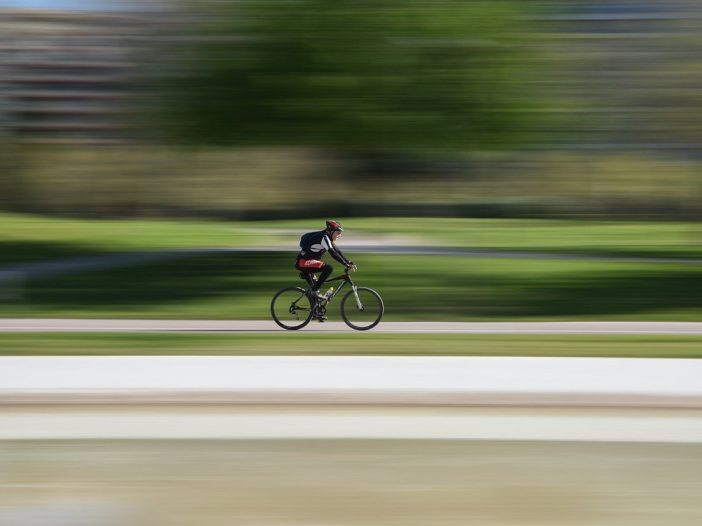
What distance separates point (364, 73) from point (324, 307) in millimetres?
7612

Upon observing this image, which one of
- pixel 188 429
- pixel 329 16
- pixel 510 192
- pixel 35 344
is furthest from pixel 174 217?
pixel 188 429

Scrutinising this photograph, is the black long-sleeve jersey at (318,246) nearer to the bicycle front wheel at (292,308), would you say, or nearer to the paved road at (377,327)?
the bicycle front wheel at (292,308)

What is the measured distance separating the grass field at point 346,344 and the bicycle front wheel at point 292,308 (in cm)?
15

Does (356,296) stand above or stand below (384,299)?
below

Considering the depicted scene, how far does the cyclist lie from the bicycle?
428mm

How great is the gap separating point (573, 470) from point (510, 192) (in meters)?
50.1

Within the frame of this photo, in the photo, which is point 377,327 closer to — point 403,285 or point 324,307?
point 324,307

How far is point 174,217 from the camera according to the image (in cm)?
5528

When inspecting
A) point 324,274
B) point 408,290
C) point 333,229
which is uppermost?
point 408,290

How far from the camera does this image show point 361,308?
13.5 meters

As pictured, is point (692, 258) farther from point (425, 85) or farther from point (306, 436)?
point (306, 436)

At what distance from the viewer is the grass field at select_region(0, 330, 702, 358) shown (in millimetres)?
12578

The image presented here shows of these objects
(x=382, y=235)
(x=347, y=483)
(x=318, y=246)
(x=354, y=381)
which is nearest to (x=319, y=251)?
(x=318, y=246)

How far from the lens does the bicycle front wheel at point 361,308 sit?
13.5 metres
